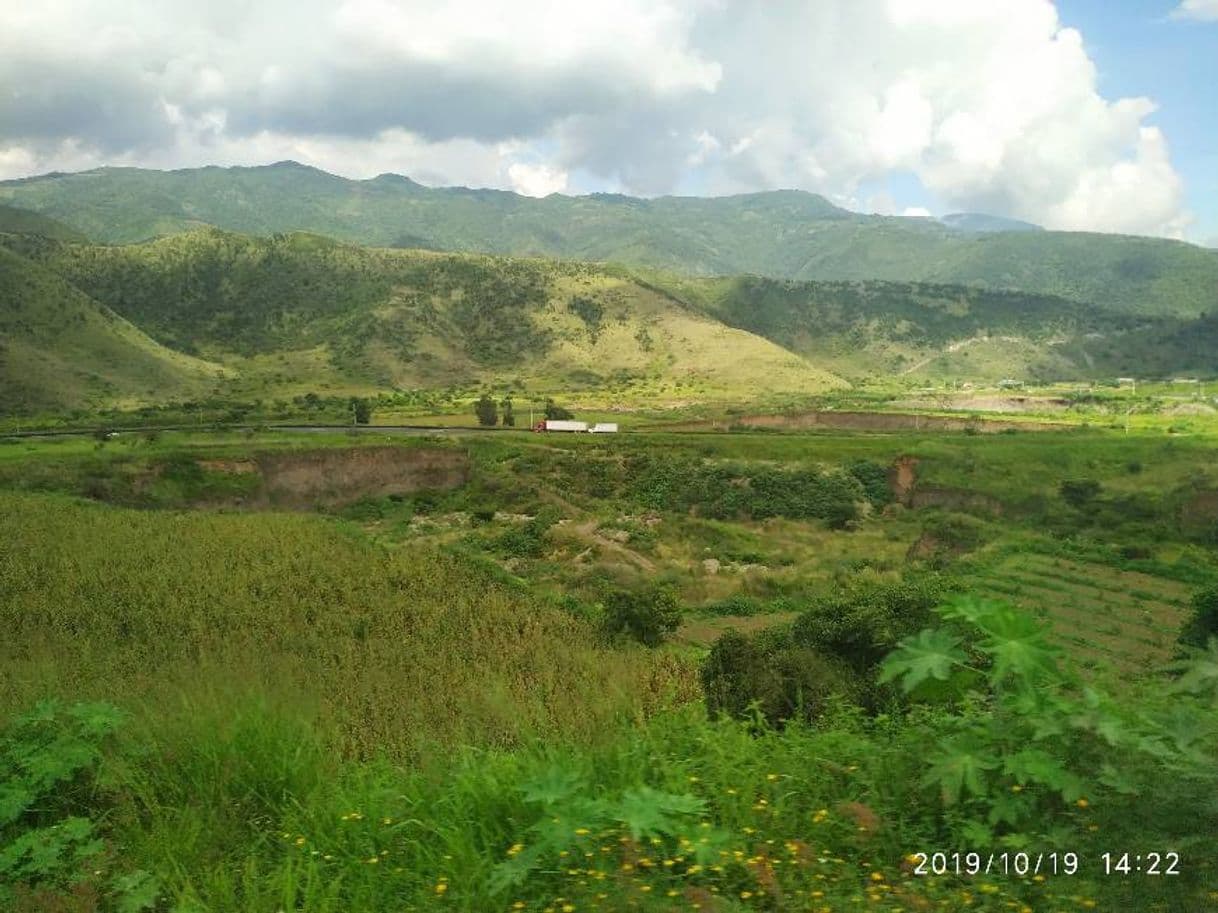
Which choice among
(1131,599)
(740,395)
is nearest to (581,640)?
(1131,599)

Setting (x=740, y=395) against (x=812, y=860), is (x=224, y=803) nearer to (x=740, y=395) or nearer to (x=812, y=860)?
(x=812, y=860)

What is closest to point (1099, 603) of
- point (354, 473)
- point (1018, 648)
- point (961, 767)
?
point (1018, 648)

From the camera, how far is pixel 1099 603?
1180 inches

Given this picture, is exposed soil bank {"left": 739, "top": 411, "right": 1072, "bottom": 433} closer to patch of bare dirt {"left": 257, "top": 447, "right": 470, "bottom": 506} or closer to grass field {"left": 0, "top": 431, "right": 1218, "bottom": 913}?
grass field {"left": 0, "top": 431, "right": 1218, "bottom": 913}

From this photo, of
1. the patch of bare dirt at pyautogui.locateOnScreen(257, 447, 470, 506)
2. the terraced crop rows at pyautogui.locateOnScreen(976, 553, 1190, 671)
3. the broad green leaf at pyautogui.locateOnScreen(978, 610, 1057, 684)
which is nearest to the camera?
the broad green leaf at pyautogui.locateOnScreen(978, 610, 1057, 684)

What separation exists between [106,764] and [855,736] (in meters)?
5.97

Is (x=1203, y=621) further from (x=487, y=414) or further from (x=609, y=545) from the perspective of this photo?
(x=487, y=414)

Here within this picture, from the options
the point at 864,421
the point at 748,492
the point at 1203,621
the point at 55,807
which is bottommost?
the point at 1203,621

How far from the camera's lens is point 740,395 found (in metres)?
129

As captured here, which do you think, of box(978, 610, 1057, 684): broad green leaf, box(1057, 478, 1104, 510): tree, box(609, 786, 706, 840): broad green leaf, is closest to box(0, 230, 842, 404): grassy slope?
box(1057, 478, 1104, 510): tree

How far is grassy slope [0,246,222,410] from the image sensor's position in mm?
92188

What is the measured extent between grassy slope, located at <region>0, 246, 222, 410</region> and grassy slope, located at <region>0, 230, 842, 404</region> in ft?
48.2

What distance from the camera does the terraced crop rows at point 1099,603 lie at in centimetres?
2422

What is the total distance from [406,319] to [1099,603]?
136 meters
